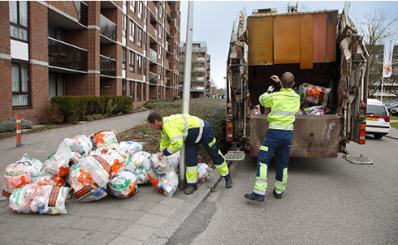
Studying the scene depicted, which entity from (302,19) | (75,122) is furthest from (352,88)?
(75,122)

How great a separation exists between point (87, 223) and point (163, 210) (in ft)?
2.96

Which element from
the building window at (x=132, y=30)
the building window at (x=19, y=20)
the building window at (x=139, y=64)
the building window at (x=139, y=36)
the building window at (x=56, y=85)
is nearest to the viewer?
the building window at (x=19, y=20)

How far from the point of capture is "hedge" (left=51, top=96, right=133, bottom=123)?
1359cm

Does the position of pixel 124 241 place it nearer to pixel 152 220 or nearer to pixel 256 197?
pixel 152 220

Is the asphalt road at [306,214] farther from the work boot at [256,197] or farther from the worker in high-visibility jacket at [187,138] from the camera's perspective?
the worker in high-visibility jacket at [187,138]

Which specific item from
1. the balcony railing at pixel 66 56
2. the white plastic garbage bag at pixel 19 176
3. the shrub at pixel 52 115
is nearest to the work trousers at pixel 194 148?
the white plastic garbage bag at pixel 19 176

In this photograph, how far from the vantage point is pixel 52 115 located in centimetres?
1320

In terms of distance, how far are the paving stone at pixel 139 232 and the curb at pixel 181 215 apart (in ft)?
0.18

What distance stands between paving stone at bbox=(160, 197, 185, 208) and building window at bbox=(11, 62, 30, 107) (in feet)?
36.2

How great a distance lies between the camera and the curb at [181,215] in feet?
9.91

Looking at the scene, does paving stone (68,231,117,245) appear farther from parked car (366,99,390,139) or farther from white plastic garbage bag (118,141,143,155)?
parked car (366,99,390,139)

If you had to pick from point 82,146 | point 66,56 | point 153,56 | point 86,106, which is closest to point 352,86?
point 82,146

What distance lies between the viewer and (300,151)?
216 inches

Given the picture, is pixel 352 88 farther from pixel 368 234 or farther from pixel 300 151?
pixel 368 234
